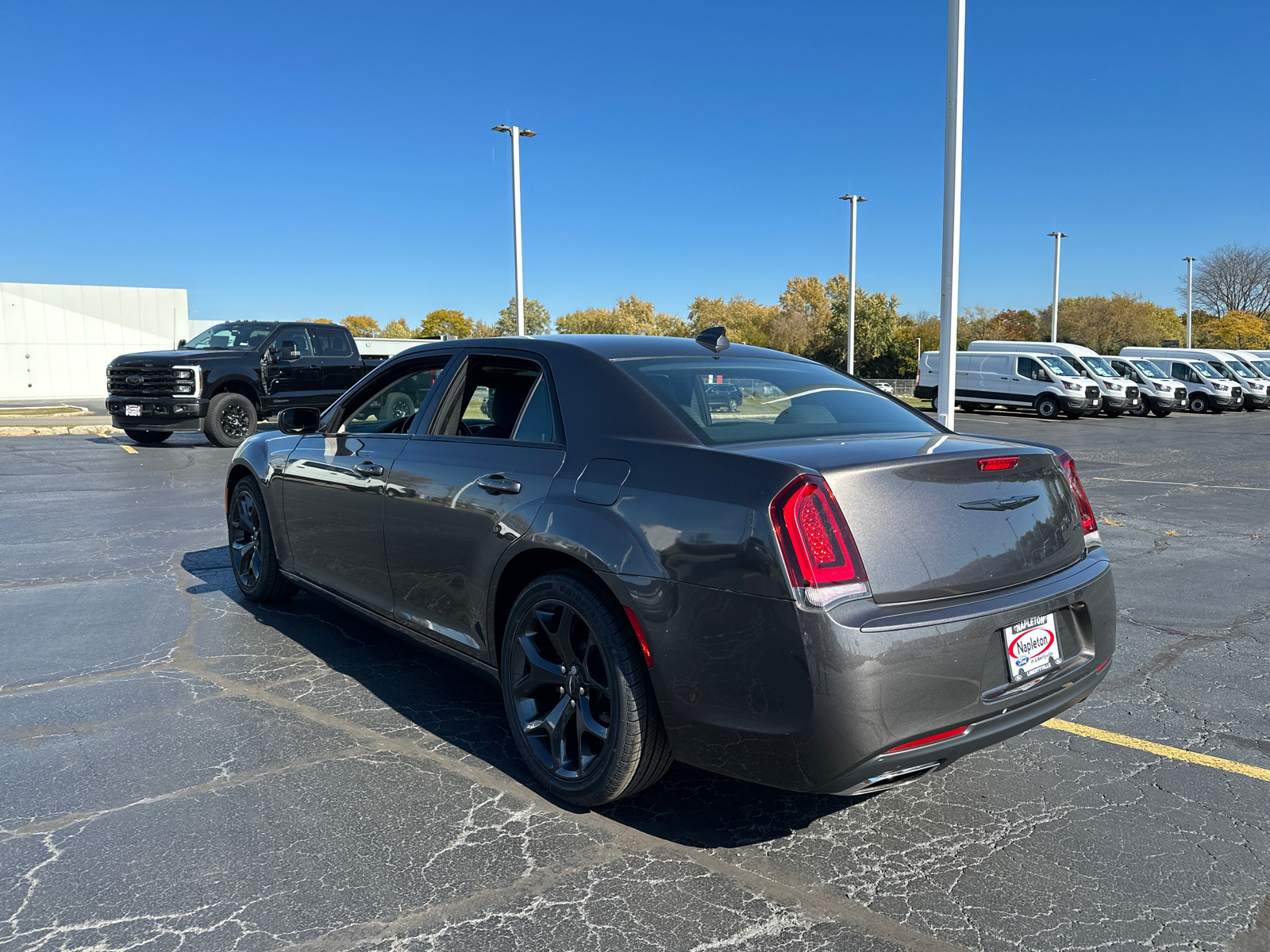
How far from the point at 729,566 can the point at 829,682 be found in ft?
1.34

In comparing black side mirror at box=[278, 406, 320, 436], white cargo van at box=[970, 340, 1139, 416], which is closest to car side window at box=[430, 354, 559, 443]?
black side mirror at box=[278, 406, 320, 436]

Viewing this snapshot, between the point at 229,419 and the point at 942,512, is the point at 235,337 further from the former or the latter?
the point at 942,512

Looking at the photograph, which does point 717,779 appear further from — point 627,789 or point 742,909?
point 742,909

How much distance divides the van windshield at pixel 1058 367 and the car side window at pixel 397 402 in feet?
95.4

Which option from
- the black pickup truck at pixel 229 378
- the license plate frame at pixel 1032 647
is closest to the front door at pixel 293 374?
the black pickup truck at pixel 229 378

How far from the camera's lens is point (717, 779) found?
3506 mm

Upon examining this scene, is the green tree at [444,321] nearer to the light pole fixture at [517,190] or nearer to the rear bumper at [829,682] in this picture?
the light pole fixture at [517,190]

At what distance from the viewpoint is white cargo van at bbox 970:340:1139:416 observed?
30.4 metres

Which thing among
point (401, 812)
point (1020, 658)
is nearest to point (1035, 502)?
point (1020, 658)

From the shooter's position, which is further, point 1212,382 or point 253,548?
point 1212,382

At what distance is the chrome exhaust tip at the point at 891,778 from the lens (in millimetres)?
2598

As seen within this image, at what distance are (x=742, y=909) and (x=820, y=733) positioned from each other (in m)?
0.54

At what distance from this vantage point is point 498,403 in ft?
12.7

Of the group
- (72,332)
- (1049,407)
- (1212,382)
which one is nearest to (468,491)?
(1049,407)
